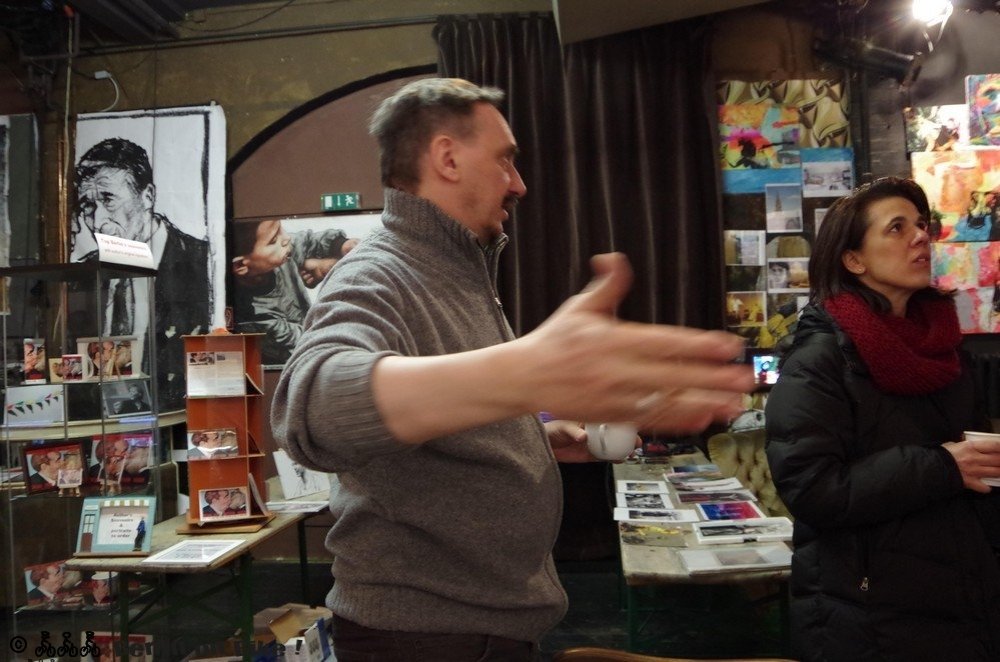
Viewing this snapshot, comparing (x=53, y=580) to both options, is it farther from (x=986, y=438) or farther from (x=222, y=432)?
(x=986, y=438)

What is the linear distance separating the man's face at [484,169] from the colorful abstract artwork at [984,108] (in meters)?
4.12

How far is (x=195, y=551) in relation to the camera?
2.43 m

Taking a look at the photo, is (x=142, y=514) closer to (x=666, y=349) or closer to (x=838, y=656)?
(x=838, y=656)

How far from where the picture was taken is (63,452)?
2.78 metres

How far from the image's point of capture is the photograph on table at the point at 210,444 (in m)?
2.74

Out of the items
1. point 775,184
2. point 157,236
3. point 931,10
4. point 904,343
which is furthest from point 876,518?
point 157,236

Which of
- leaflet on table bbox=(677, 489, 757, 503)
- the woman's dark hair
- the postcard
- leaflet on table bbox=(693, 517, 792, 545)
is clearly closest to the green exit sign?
leaflet on table bbox=(677, 489, 757, 503)

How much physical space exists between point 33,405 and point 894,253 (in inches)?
129

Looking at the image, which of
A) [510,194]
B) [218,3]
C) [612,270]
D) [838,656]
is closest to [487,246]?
[510,194]

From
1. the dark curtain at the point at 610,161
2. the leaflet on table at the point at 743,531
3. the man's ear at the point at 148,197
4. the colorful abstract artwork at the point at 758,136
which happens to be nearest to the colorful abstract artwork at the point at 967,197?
the colorful abstract artwork at the point at 758,136

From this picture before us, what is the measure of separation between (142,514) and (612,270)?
8.18ft

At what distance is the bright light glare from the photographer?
3.70m

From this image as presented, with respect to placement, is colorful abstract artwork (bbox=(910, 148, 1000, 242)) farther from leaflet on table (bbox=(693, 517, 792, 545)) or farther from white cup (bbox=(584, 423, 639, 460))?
white cup (bbox=(584, 423, 639, 460))

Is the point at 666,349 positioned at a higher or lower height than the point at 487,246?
lower
